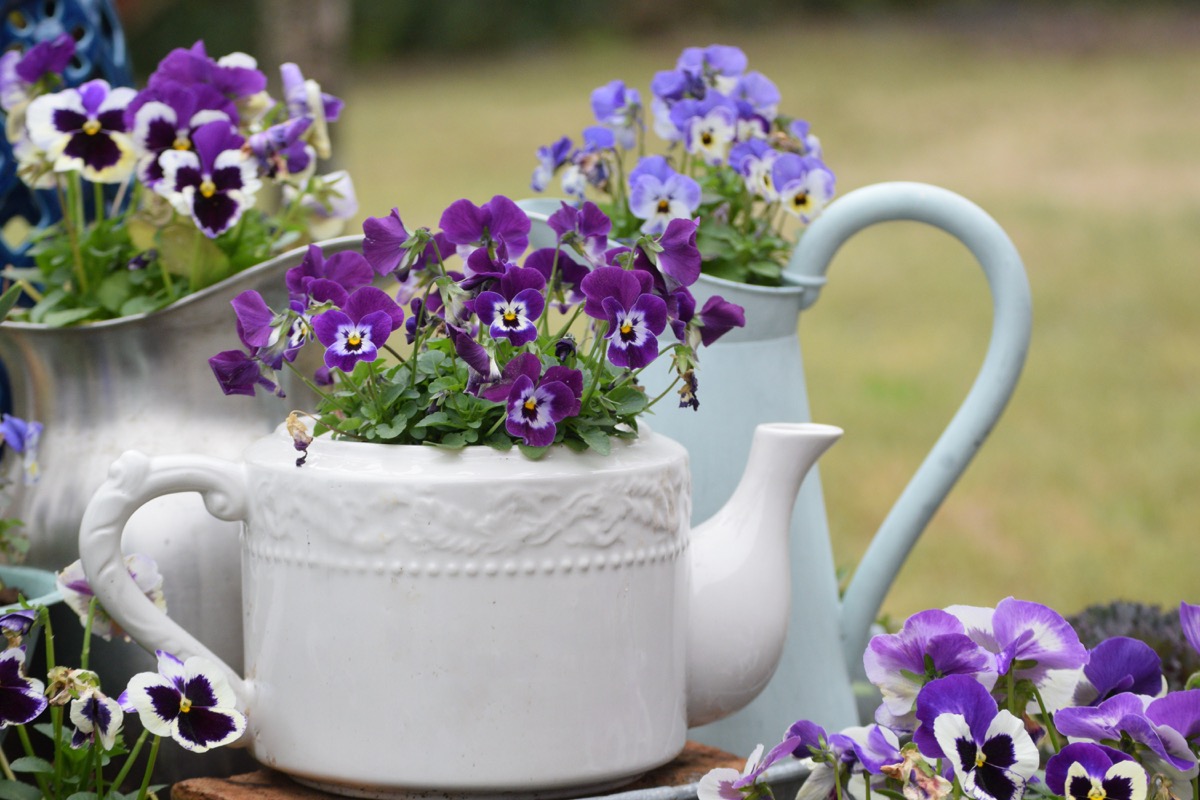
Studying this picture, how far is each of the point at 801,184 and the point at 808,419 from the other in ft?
0.50

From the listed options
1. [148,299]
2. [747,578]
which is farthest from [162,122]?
[747,578]

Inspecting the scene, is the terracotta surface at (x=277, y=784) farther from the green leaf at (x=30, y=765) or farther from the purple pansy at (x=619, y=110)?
the purple pansy at (x=619, y=110)

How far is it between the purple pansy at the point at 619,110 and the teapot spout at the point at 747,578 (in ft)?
0.91

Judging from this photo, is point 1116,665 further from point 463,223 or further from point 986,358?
point 463,223

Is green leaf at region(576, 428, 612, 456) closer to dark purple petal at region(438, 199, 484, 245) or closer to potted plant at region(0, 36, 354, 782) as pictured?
dark purple petal at region(438, 199, 484, 245)

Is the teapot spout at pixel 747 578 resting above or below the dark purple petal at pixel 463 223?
below

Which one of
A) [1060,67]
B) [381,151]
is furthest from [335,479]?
[1060,67]

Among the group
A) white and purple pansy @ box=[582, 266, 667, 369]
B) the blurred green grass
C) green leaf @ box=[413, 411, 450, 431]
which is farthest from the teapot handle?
the blurred green grass

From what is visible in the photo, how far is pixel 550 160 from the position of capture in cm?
97

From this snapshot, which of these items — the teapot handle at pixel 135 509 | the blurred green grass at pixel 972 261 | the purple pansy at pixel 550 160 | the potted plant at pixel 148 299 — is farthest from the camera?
the blurred green grass at pixel 972 261

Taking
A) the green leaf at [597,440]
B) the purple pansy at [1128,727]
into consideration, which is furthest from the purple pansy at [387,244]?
the purple pansy at [1128,727]

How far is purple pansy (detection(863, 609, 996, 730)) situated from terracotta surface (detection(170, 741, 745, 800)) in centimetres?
15

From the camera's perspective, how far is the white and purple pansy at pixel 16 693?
71 centimetres

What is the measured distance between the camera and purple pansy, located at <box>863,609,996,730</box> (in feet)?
2.20
